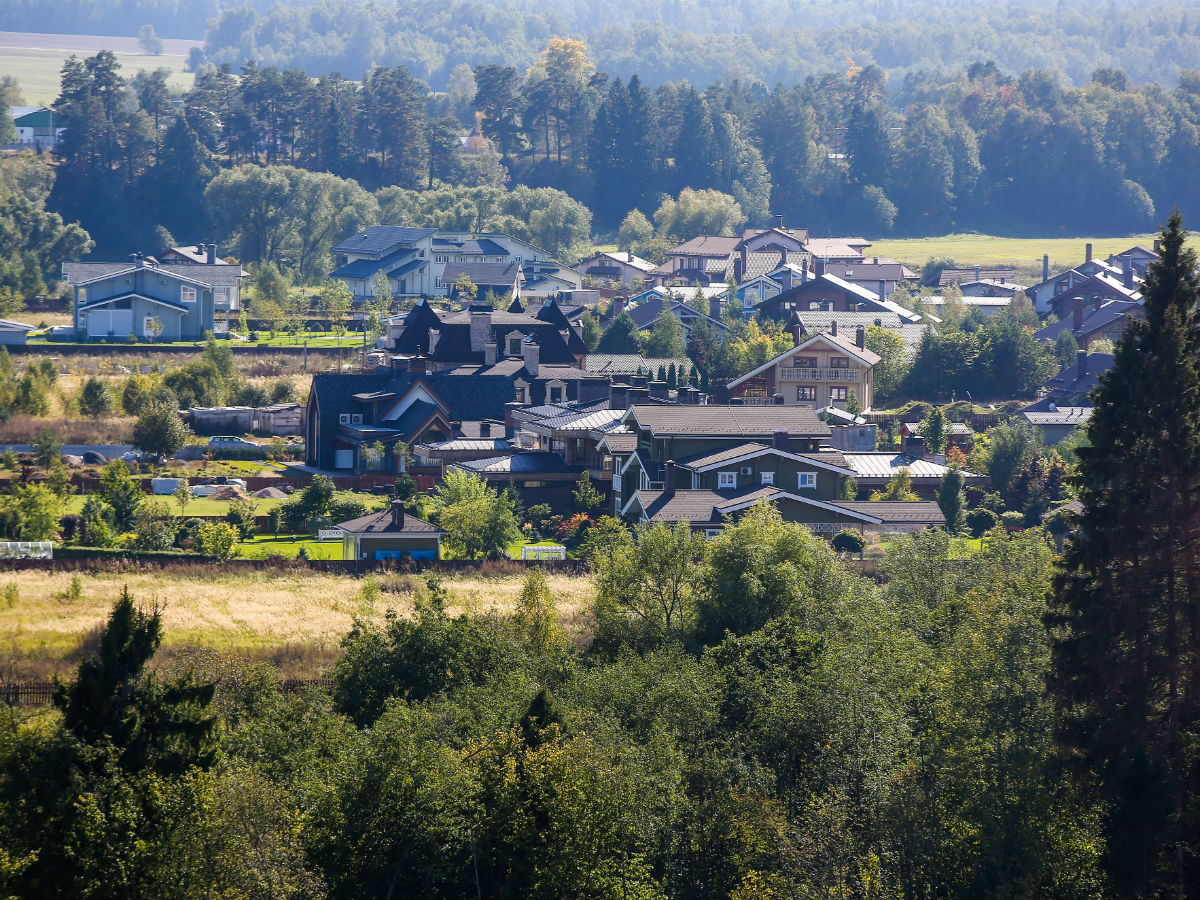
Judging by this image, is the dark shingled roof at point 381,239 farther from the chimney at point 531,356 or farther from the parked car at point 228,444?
the parked car at point 228,444

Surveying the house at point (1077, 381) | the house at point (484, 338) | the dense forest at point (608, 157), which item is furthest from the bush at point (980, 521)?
the dense forest at point (608, 157)

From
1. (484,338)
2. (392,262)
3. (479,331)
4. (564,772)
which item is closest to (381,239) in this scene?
(392,262)

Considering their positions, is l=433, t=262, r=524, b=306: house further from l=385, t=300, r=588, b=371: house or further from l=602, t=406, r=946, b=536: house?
l=602, t=406, r=946, b=536: house

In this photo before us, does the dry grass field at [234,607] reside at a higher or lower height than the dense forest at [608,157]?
lower

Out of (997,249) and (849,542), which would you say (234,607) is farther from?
(997,249)

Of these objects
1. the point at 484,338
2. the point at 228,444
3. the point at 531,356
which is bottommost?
the point at 228,444

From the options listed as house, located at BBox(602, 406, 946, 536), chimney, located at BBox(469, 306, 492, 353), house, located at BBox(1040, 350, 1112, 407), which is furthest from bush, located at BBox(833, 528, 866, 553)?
chimney, located at BBox(469, 306, 492, 353)
